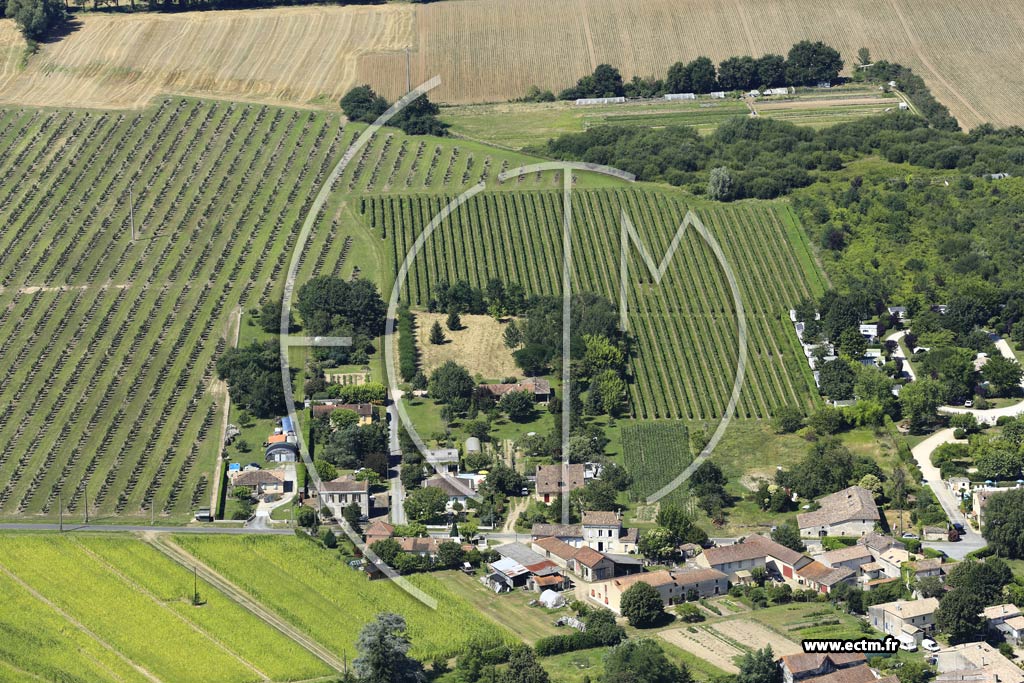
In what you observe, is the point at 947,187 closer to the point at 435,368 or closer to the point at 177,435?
the point at 435,368

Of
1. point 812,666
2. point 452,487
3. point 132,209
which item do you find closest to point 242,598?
point 452,487

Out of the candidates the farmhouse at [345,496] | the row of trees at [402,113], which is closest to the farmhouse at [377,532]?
the farmhouse at [345,496]

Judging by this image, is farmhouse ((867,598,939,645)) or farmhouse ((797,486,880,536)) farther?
farmhouse ((797,486,880,536))

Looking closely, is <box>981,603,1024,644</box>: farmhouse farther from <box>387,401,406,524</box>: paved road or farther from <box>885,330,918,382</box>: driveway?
<box>885,330,918,382</box>: driveway

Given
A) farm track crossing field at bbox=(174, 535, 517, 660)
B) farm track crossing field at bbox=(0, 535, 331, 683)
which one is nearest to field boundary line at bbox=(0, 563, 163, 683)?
farm track crossing field at bbox=(0, 535, 331, 683)

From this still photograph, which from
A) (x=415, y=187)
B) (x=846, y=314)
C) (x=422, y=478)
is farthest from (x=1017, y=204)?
(x=422, y=478)

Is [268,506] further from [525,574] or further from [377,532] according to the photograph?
[525,574]
